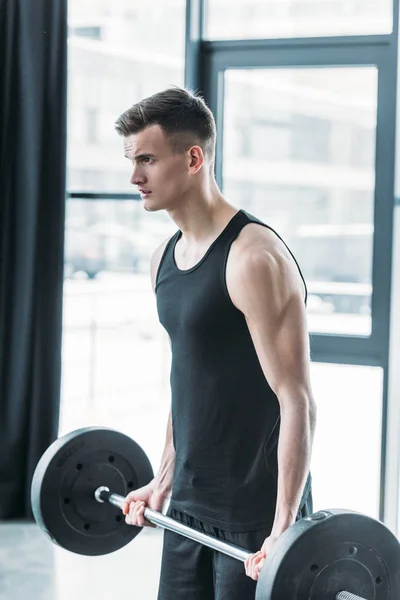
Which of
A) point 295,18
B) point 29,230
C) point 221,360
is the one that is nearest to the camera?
point 221,360

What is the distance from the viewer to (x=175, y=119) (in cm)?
163

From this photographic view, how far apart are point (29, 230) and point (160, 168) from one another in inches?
79.6

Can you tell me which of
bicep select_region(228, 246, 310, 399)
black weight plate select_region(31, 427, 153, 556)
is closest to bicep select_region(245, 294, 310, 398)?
bicep select_region(228, 246, 310, 399)

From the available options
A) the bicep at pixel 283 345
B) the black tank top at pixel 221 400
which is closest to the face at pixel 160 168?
the black tank top at pixel 221 400

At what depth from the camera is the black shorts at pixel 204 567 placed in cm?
158

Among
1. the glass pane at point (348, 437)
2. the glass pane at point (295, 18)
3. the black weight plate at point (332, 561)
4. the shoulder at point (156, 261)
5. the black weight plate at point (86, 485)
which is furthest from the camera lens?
the glass pane at point (348, 437)

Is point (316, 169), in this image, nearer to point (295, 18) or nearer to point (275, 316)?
point (295, 18)

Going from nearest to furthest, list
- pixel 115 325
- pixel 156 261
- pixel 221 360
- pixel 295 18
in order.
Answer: pixel 221 360 → pixel 156 261 → pixel 295 18 → pixel 115 325

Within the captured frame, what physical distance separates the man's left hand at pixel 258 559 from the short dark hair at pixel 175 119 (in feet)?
2.21

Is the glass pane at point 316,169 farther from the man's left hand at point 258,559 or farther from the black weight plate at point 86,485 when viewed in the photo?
the man's left hand at point 258,559

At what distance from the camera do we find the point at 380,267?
3209 mm

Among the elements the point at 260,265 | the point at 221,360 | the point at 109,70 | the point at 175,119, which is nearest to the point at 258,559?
the point at 221,360

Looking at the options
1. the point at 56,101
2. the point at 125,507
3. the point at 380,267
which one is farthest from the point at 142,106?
the point at 56,101

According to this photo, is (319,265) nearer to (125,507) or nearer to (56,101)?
(56,101)
